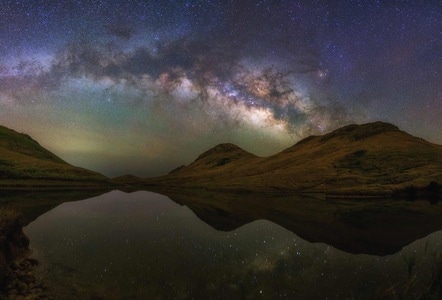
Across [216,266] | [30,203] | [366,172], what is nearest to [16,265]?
[216,266]

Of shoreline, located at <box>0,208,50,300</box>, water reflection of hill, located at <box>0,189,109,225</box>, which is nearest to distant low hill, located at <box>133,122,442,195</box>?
water reflection of hill, located at <box>0,189,109,225</box>

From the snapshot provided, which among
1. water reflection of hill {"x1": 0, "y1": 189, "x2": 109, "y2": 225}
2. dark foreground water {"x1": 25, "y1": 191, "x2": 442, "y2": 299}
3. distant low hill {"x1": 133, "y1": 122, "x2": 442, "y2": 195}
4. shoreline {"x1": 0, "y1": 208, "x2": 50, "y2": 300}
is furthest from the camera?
distant low hill {"x1": 133, "y1": 122, "x2": 442, "y2": 195}

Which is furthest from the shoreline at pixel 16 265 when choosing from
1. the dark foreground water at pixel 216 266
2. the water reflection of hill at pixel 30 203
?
the water reflection of hill at pixel 30 203

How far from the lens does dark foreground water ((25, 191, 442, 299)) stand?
1388 centimetres

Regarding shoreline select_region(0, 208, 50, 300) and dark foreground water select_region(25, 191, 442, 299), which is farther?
dark foreground water select_region(25, 191, 442, 299)

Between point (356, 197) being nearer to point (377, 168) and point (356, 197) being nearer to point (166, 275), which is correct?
point (377, 168)

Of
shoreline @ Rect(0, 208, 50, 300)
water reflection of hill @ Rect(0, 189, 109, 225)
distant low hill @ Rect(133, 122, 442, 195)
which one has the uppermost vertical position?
distant low hill @ Rect(133, 122, 442, 195)

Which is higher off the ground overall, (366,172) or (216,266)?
(366,172)

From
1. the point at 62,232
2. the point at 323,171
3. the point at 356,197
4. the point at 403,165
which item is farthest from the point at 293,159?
the point at 62,232

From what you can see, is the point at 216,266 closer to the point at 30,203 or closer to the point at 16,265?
the point at 16,265

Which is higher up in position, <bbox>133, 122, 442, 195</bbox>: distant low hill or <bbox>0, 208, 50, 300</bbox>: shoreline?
<bbox>133, 122, 442, 195</bbox>: distant low hill

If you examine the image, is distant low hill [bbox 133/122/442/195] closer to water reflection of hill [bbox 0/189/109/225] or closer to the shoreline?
water reflection of hill [bbox 0/189/109/225]

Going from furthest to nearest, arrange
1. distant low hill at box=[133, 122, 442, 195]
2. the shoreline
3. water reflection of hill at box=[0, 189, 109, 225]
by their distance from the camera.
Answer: distant low hill at box=[133, 122, 442, 195] < water reflection of hill at box=[0, 189, 109, 225] < the shoreline

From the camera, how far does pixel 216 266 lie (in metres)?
18.8
